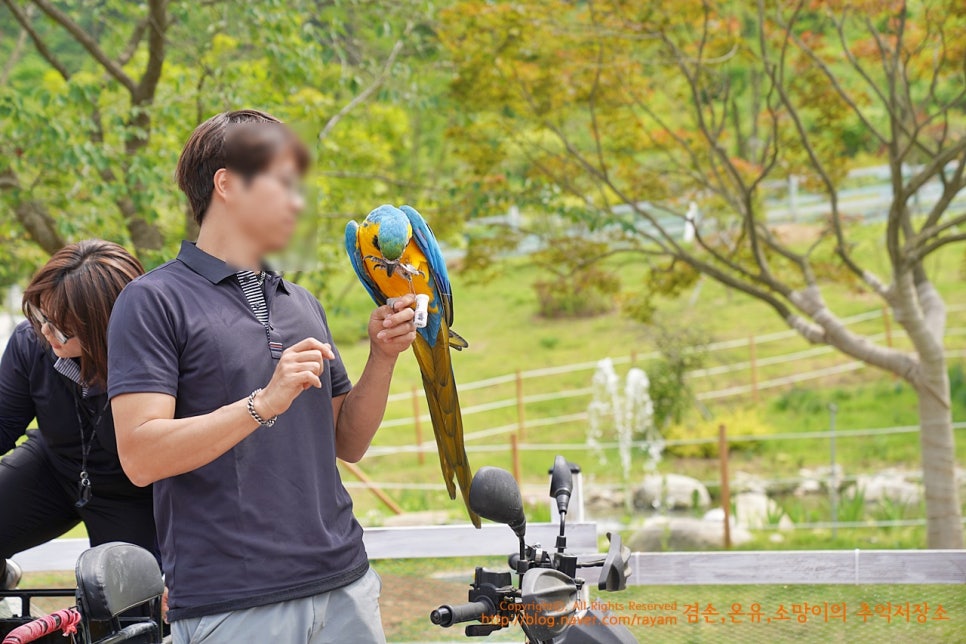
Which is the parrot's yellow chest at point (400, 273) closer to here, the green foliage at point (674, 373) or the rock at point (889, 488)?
the rock at point (889, 488)

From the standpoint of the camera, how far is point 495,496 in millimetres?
1616

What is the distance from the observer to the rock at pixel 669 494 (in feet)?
26.5

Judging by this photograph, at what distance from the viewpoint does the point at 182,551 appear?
144cm

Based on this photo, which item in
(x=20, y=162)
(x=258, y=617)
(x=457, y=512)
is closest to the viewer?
(x=258, y=617)

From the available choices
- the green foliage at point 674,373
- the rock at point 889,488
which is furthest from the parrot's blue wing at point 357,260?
the green foliage at point 674,373

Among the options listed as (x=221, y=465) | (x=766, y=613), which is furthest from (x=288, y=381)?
(x=766, y=613)

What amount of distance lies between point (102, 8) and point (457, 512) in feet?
13.8

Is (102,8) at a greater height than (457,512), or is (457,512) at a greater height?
(102,8)

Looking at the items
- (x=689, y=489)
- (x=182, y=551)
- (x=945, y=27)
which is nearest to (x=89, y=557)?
(x=182, y=551)

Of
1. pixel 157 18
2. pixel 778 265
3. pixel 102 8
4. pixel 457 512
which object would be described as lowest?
pixel 457 512

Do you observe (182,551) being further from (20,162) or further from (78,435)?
(20,162)

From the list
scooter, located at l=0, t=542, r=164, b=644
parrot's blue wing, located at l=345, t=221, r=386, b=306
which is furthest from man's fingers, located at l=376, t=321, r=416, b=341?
scooter, located at l=0, t=542, r=164, b=644

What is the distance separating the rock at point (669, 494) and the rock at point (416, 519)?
204cm

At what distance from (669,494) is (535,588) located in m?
7.02
